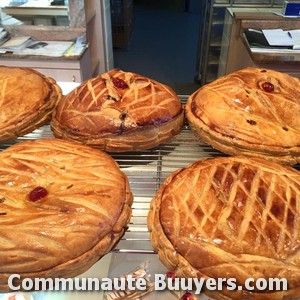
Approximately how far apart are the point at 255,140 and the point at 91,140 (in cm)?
70

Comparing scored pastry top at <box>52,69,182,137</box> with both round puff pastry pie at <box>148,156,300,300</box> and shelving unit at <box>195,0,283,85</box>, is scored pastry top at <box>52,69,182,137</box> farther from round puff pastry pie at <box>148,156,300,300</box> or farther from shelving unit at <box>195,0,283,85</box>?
shelving unit at <box>195,0,283,85</box>

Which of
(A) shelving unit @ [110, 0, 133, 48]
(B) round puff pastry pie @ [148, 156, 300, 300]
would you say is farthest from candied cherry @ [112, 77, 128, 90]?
(A) shelving unit @ [110, 0, 133, 48]

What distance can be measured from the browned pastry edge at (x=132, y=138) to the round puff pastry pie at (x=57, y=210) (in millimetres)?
131

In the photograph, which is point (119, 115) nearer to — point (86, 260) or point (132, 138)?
point (132, 138)

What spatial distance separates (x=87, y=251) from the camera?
110 cm

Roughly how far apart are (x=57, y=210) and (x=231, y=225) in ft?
1.84

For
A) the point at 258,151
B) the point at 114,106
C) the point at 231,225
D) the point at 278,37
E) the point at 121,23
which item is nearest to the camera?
the point at 231,225

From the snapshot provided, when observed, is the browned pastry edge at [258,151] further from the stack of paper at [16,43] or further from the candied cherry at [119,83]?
the stack of paper at [16,43]

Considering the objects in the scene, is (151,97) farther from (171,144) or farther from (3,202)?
(3,202)

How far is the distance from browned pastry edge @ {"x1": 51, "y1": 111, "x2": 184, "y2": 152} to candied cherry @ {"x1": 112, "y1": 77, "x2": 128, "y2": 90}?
25 cm

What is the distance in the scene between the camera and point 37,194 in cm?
117

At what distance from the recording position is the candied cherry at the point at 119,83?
162 centimetres

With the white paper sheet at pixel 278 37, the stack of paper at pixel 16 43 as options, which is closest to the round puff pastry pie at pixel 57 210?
the stack of paper at pixel 16 43

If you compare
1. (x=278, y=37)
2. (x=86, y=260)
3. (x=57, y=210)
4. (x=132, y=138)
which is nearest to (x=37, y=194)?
(x=57, y=210)
